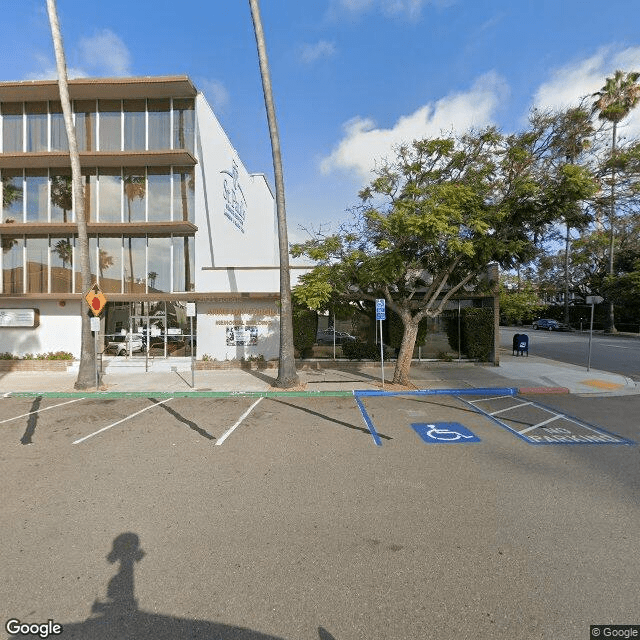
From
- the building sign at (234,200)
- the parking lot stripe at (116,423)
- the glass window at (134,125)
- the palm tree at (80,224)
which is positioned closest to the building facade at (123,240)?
the glass window at (134,125)

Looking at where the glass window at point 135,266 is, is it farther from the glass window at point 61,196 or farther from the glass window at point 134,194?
the glass window at point 61,196

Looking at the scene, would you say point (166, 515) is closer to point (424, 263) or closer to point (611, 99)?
point (424, 263)

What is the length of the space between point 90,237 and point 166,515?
15.4 meters

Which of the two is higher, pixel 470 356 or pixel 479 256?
pixel 479 256

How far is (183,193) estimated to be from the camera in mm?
15453

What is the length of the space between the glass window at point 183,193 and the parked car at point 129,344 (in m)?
5.53

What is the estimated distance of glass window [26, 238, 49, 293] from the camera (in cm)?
1579

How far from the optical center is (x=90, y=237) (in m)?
15.7

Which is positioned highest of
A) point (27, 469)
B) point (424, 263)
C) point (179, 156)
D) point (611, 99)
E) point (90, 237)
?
point (611, 99)

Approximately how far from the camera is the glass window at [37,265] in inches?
622

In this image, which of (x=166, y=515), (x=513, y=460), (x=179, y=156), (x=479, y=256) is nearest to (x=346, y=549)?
(x=166, y=515)

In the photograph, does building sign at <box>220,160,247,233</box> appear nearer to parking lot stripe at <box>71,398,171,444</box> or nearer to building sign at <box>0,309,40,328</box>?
building sign at <box>0,309,40,328</box>

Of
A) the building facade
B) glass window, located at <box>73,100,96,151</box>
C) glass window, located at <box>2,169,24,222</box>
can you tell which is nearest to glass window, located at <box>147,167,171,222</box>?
the building facade

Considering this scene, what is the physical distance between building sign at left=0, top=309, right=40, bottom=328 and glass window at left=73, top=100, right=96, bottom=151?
7.58 metres
